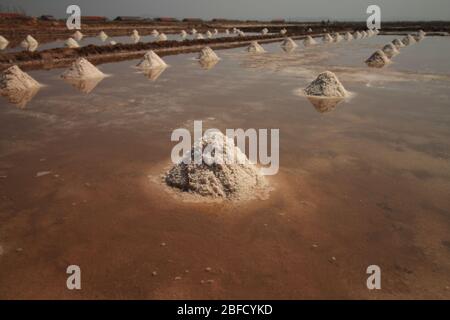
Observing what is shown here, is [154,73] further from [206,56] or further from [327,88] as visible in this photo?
[327,88]

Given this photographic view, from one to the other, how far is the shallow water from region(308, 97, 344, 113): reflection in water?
0.18 meters

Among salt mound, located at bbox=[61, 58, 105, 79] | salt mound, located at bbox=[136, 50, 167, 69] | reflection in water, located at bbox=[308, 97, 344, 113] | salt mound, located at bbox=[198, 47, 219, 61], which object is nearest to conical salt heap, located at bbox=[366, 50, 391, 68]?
salt mound, located at bbox=[198, 47, 219, 61]

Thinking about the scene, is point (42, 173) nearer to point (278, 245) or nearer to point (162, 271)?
point (162, 271)

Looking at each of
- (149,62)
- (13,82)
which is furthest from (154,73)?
(13,82)

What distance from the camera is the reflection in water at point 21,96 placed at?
9665 millimetres

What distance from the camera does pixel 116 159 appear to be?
6.03 meters

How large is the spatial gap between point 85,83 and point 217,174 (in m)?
9.29

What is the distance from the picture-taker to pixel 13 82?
1088 centimetres

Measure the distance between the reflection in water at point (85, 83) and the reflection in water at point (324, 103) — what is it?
6.93 m

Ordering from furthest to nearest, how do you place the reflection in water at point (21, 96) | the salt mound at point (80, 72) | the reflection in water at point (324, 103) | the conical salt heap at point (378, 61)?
the conical salt heap at point (378, 61) < the salt mound at point (80, 72) < the reflection in water at point (21, 96) < the reflection in water at point (324, 103)

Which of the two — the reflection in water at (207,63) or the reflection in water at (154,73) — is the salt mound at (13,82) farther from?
the reflection in water at (207,63)

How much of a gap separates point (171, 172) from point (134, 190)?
579 mm

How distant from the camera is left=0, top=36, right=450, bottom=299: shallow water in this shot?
10.9 feet

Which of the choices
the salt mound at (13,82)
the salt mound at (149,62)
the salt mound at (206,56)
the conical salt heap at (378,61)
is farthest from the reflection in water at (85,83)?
A: the conical salt heap at (378,61)
